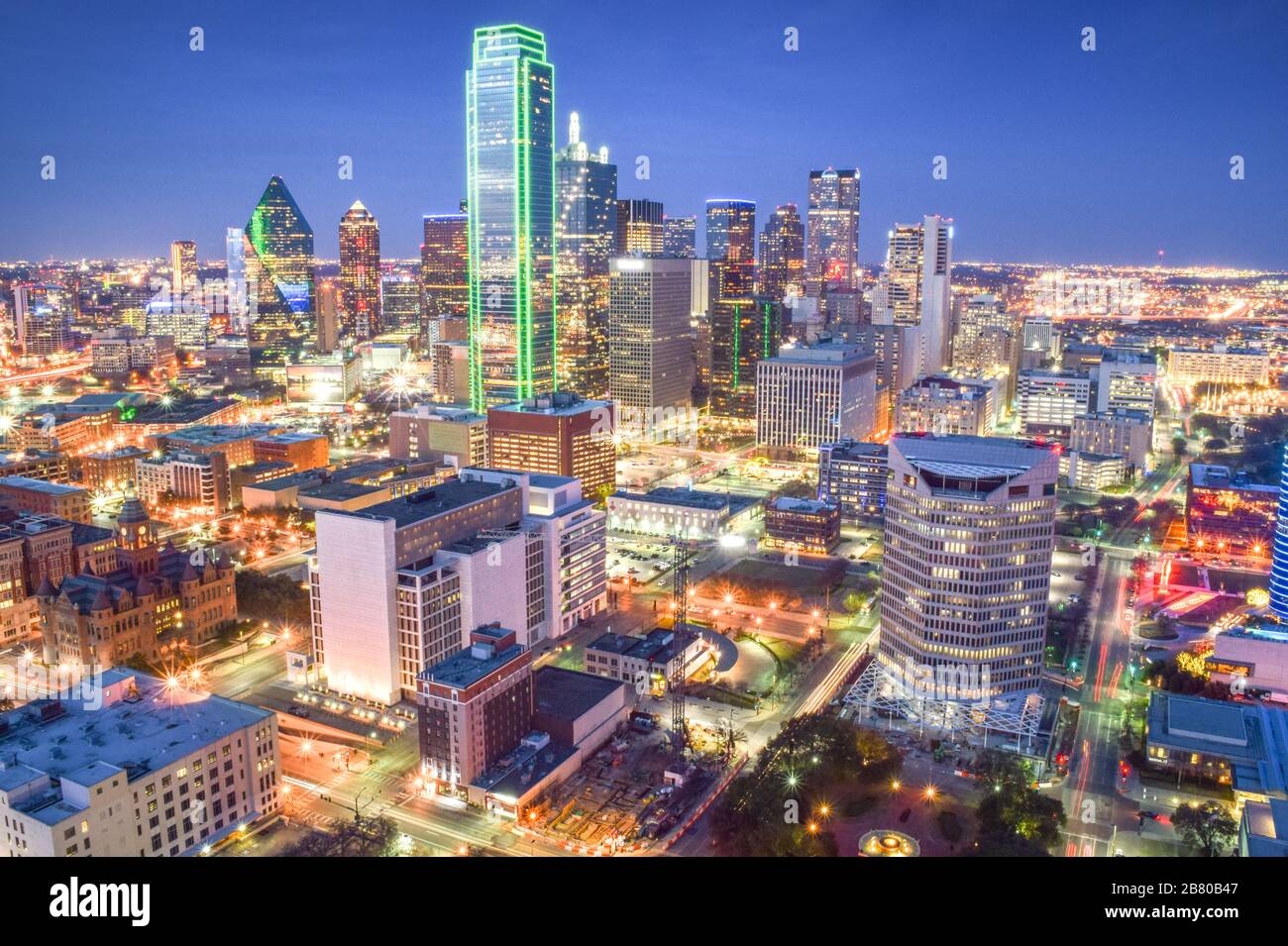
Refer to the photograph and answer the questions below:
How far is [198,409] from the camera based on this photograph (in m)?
60.0

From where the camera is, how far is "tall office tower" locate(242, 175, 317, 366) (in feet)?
287

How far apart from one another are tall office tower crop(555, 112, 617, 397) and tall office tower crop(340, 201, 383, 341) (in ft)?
130

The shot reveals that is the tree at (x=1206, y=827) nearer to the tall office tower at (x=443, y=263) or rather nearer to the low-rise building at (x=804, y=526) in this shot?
the low-rise building at (x=804, y=526)

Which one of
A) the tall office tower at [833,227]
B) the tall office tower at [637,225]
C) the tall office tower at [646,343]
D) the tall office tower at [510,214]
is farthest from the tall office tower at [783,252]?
the tall office tower at [510,214]

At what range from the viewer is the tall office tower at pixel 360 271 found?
4200 inches

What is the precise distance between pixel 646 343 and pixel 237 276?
5752cm

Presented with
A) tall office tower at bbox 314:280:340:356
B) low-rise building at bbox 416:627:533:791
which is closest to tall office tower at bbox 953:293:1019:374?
tall office tower at bbox 314:280:340:356

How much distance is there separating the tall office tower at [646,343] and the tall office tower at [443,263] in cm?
4274

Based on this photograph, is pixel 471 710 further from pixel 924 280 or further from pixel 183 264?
pixel 183 264

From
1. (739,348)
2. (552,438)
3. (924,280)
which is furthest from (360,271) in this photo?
(552,438)
